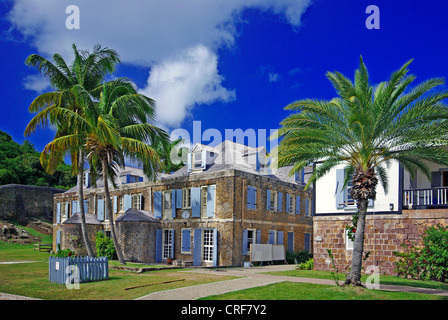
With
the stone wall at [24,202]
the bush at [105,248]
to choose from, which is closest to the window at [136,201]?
the bush at [105,248]

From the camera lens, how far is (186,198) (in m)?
29.1

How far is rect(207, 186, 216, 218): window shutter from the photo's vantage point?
1064 inches

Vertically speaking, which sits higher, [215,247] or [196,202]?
[196,202]

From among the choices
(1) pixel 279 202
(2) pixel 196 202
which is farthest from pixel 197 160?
(1) pixel 279 202

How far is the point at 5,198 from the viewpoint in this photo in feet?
156

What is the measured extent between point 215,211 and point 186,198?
3.00 meters

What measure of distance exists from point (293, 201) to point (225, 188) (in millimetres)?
7166

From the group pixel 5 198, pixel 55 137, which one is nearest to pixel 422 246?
pixel 55 137

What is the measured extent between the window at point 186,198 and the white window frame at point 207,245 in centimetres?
232

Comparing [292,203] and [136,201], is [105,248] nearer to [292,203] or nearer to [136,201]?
[136,201]

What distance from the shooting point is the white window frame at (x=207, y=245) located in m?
27.0

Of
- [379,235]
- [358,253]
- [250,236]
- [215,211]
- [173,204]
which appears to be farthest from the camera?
[173,204]

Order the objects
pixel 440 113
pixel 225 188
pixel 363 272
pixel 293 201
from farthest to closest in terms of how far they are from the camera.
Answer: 1. pixel 293 201
2. pixel 225 188
3. pixel 363 272
4. pixel 440 113

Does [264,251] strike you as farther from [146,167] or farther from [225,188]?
[146,167]
